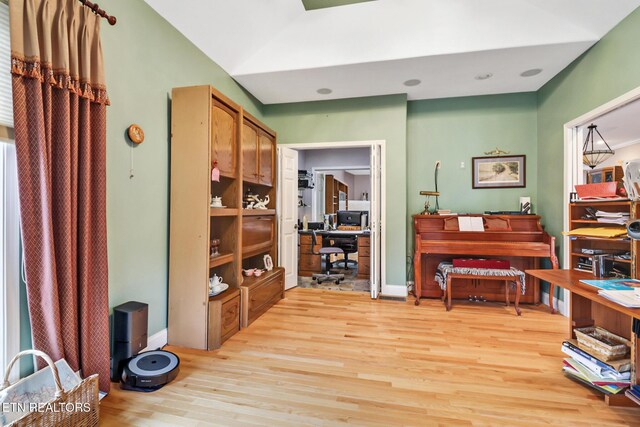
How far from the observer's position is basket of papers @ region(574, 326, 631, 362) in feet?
5.84

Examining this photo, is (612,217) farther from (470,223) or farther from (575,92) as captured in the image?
(575,92)

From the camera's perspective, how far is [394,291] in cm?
381

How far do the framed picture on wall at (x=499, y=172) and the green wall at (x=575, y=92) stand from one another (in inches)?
8.2

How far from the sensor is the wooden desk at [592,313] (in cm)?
164

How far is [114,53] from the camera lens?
196cm

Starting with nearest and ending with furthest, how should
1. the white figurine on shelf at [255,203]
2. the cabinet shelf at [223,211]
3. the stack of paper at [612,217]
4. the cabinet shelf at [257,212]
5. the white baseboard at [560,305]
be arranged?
the stack of paper at [612,217]
the cabinet shelf at [223,211]
the cabinet shelf at [257,212]
the white baseboard at [560,305]
the white figurine on shelf at [255,203]

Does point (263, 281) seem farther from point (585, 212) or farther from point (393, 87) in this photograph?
point (585, 212)

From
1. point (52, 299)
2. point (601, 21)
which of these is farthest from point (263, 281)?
point (601, 21)

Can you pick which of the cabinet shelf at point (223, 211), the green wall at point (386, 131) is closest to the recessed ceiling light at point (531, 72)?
the green wall at point (386, 131)

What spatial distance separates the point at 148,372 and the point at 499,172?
442 centimetres

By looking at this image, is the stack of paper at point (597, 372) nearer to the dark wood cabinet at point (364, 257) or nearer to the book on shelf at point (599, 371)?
the book on shelf at point (599, 371)

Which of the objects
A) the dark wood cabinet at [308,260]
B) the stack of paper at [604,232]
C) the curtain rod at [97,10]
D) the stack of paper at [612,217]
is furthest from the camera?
the dark wood cabinet at [308,260]

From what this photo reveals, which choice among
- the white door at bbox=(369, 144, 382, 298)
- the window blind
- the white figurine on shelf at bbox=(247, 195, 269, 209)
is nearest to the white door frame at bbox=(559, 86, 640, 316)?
the white door at bbox=(369, 144, 382, 298)

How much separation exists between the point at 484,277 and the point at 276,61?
3373 millimetres
